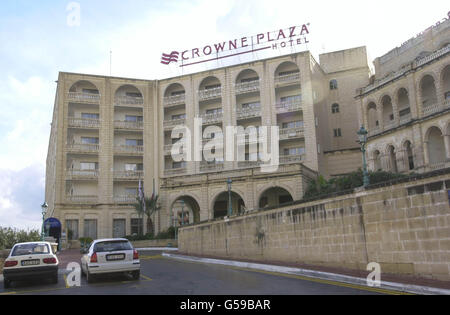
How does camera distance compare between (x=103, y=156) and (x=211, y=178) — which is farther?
(x=103, y=156)

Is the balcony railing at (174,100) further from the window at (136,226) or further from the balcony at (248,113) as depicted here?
the window at (136,226)

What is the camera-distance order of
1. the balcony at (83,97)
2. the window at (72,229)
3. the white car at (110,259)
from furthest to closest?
the balcony at (83,97), the window at (72,229), the white car at (110,259)

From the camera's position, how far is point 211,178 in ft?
133

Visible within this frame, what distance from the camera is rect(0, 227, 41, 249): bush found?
23000 mm

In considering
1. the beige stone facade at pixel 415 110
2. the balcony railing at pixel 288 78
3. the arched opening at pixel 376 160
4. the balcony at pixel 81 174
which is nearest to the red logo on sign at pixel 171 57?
the balcony railing at pixel 288 78

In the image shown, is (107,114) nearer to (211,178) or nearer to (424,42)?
(211,178)

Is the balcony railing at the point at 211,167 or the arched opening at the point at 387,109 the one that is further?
the balcony railing at the point at 211,167

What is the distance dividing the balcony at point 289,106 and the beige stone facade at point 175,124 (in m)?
0.10

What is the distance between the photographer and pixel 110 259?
13.9 metres

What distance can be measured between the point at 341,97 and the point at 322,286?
39124mm

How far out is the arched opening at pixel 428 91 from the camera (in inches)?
1323

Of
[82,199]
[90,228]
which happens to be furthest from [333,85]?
[90,228]
